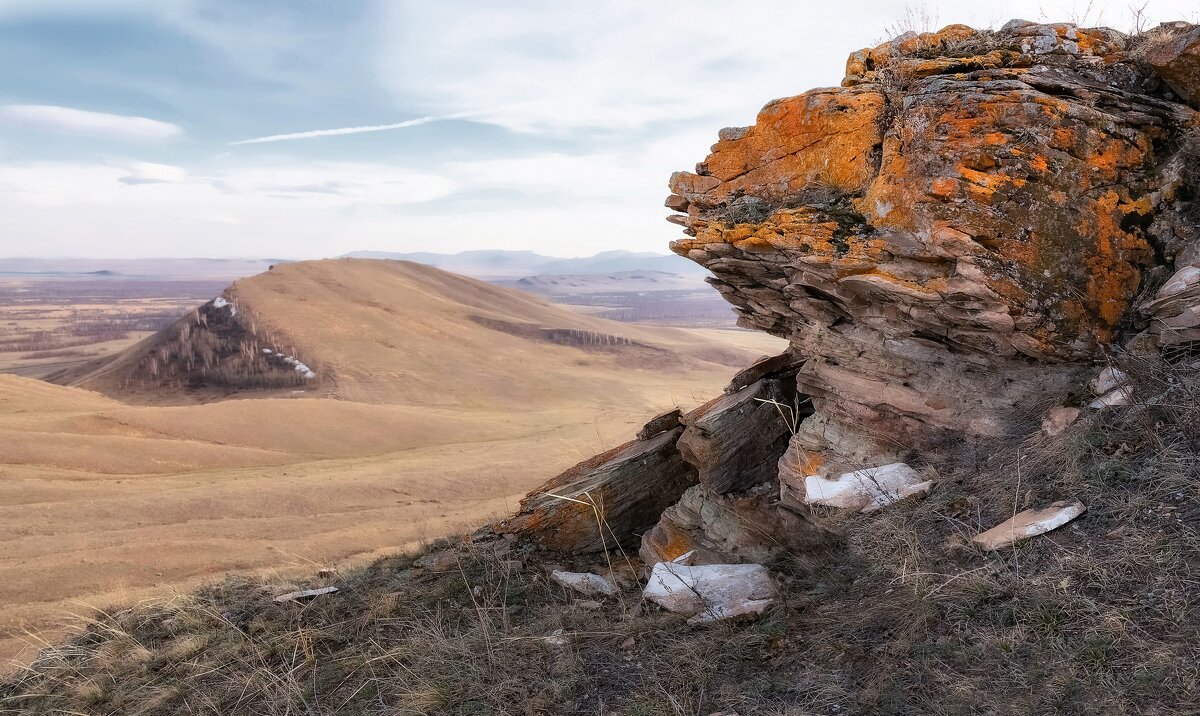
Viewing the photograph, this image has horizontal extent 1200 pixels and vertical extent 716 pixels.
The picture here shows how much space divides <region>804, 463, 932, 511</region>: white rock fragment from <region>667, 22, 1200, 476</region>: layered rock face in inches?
12.1

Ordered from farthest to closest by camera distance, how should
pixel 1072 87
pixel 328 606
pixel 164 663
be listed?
pixel 328 606
pixel 164 663
pixel 1072 87

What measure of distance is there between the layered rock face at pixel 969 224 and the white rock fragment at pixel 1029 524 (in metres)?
1.17

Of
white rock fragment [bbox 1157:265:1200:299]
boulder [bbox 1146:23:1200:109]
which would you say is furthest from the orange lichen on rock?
white rock fragment [bbox 1157:265:1200:299]

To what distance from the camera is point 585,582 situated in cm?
585

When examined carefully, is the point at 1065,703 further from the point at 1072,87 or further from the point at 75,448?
the point at 75,448

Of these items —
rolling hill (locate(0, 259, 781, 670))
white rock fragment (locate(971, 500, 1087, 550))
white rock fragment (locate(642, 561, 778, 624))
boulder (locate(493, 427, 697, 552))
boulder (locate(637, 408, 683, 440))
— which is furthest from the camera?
rolling hill (locate(0, 259, 781, 670))

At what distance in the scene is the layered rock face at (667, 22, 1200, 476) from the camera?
15.0ft

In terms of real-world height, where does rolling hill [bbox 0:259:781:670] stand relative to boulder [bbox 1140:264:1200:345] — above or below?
below

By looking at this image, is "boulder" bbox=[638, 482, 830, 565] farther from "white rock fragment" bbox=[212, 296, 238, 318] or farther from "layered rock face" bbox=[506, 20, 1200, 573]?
"white rock fragment" bbox=[212, 296, 238, 318]

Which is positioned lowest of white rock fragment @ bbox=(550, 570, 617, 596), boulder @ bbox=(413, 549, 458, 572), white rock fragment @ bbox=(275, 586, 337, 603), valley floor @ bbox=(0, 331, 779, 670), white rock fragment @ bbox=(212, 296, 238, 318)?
valley floor @ bbox=(0, 331, 779, 670)

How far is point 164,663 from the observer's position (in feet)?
17.9

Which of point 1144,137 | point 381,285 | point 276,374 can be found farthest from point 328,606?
point 381,285

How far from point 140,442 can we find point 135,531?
7.21 metres

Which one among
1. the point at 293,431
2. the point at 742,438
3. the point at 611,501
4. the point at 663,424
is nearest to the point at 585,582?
the point at 611,501
